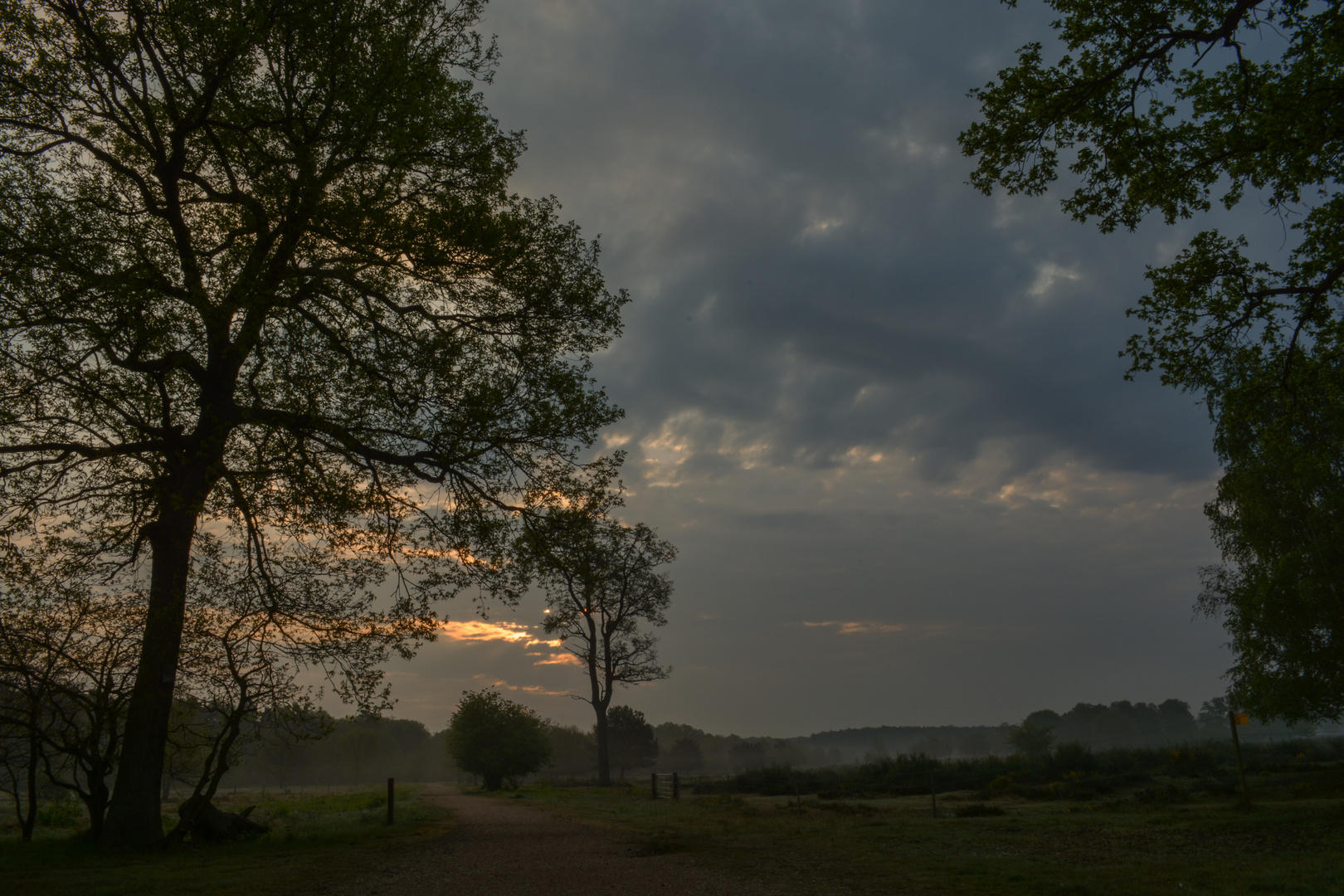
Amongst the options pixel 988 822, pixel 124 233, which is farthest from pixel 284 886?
pixel 988 822

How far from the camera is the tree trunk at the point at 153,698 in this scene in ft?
36.7

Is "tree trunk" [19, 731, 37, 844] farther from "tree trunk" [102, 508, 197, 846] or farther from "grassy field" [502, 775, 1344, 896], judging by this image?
"grassy field" [502, 775, 1344, 896]

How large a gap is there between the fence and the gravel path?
15418 millimetres

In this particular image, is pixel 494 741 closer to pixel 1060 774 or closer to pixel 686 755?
pixel 1060 774

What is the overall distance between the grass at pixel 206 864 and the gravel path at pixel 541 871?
0.74 m

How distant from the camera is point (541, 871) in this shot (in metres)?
9.30

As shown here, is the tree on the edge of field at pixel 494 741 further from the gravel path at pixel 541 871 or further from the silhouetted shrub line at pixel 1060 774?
the gravel path at pixel 541 871

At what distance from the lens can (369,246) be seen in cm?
1180

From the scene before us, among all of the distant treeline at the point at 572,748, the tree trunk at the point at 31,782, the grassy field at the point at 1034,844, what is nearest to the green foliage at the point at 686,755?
the distant treeline at the point at 572,748

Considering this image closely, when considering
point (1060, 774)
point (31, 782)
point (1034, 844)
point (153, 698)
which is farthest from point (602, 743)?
point (153, 698)

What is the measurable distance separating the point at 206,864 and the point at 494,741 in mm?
37484

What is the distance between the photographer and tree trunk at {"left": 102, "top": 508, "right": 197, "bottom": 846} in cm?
1117

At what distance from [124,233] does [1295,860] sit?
2058 centimetres

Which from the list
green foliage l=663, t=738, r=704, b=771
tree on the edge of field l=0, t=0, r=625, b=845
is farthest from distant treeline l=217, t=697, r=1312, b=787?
tree on the edge of field l=0, t=0, r=625, b=845
